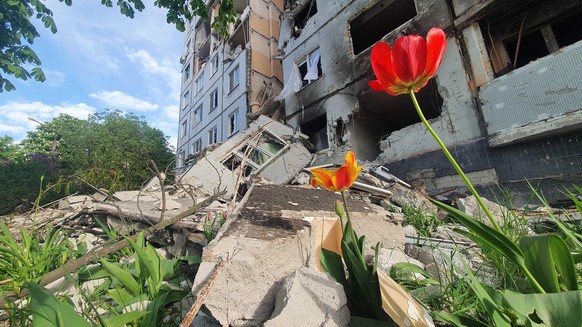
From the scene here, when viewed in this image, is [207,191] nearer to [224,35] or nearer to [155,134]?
[224,35]

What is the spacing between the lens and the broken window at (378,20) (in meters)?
7.35

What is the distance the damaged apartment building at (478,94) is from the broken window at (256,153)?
1.66 m

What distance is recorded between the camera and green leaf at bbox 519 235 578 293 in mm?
724

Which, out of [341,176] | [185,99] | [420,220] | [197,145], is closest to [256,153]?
[420,220]

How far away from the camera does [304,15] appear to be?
35.9 feet

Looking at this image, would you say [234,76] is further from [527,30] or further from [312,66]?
[527,30]

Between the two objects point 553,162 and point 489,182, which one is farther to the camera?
point 489,182

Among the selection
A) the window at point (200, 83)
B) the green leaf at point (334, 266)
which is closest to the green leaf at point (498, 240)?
the green leaf at point (334, 266)

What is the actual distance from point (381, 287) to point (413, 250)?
1.09m

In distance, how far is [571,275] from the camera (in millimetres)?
727

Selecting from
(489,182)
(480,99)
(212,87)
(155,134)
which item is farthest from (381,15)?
(155,134)

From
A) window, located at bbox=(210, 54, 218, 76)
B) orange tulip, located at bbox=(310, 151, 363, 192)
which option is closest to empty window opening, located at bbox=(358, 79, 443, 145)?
orange tulip, located at bbox=(310, 151, 363, 192)

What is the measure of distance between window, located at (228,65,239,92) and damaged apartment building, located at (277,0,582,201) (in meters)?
6.43

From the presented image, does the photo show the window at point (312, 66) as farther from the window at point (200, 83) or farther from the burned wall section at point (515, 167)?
the window at point (200, 83)
